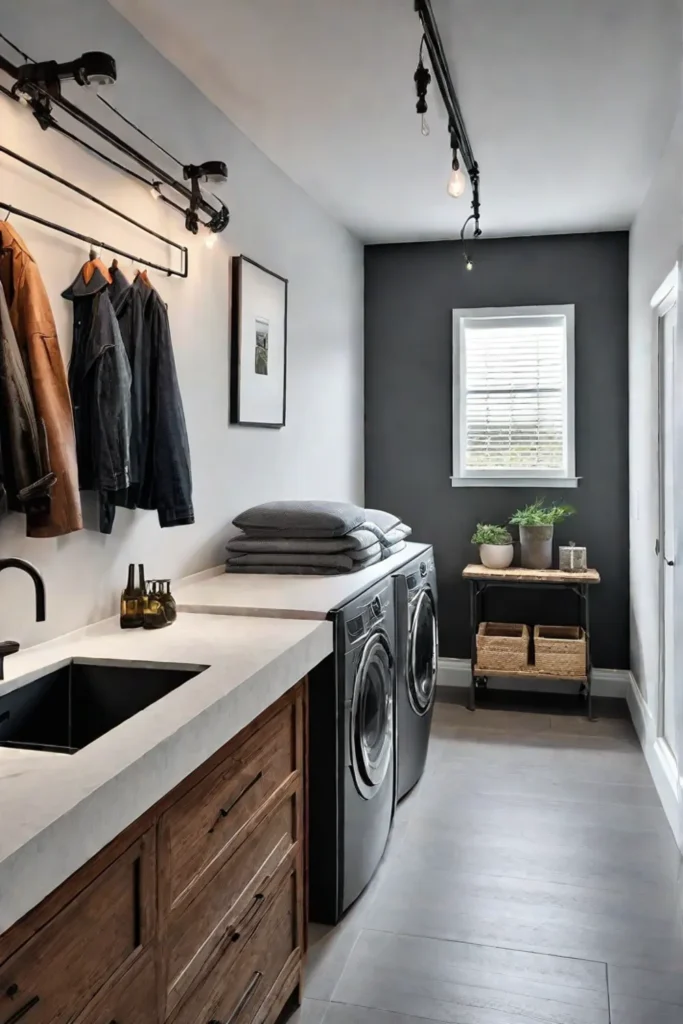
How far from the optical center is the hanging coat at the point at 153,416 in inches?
89.4

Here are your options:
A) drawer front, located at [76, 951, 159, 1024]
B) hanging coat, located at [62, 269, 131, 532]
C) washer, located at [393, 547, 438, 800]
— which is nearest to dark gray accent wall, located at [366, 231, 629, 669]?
washer, located at [393, 547, 438, 800]

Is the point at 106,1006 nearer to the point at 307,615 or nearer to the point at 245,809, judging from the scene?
the point at 245,809

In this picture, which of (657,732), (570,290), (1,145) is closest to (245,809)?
(1,145)

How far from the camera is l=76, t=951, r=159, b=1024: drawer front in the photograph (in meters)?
1.20

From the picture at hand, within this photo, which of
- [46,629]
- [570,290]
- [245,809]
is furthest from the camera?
[570,290]

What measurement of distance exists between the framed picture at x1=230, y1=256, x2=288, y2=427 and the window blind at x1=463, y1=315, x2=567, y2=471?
1659 mm

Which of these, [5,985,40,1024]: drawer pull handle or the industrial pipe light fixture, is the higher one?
the industrial pipe light fixture

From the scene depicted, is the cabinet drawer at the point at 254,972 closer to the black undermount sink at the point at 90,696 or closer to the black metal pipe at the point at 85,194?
the black undermount sink at the point at 90,696

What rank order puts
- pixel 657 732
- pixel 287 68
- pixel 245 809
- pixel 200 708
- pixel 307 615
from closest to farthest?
1. pixel 200 708
2. pixel 245 809
3. pixel 307 615
4. pixel 287 68
5. pixel 657 732

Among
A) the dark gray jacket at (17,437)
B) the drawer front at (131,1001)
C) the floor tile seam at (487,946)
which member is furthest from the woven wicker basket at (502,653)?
the drawer front at (131,1001)

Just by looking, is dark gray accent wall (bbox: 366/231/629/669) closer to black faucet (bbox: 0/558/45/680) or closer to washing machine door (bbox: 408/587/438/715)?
washing machine door (bbox: 408/587/438/715)

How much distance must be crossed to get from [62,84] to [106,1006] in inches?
82.1

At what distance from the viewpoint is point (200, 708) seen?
4.92 ft

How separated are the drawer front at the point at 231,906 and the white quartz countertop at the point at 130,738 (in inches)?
11.3
